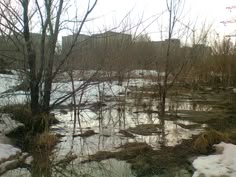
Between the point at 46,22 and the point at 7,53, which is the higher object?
the point at 46,22

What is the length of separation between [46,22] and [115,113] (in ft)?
14.4

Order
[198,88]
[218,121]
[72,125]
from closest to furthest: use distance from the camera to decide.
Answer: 1. [72,125]
2. [218,121]
3. [198,88]

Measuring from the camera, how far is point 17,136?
821cm

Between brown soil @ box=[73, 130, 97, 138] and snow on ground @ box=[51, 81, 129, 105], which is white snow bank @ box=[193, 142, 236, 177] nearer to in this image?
brown soil @ box=[73, 130, 97, 138]

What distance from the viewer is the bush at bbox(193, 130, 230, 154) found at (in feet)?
23.0

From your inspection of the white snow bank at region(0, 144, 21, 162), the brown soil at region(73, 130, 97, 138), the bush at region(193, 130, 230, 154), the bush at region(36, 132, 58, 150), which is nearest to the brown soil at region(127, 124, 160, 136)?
the brown soil at region(73, 130, 97, 138)

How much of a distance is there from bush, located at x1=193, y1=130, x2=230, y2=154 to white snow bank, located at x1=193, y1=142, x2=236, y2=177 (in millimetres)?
296

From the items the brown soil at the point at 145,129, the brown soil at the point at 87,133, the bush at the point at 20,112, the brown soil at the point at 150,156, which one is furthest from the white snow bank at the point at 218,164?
the bush at the point at 20,112

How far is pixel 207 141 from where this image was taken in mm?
7141

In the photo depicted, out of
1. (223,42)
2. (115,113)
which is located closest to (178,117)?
(115,113)

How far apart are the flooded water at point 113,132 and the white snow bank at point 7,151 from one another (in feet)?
1.41

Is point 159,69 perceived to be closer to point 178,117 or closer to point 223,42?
point 178,117

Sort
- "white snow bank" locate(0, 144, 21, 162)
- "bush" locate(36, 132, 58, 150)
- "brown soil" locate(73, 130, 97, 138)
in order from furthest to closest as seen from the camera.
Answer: "brown soil" locate(73, 130, 97, 138), "bush" locate(36, 132, 58, 150), "white snow bank" locate(0, 144, 21, 162)

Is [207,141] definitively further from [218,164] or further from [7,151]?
[7,151]
